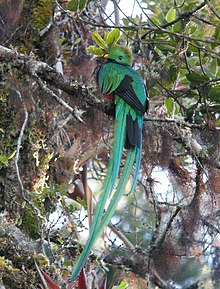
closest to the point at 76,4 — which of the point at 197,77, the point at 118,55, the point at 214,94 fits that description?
the point at 118,55

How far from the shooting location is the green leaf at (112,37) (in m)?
2.74

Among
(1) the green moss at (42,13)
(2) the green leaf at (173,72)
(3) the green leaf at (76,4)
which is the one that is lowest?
(3) the green leaf at (76,4)

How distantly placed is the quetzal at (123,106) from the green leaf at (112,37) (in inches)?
1.2

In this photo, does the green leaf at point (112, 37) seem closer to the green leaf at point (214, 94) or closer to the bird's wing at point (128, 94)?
the bird's wing at point (128, 94)

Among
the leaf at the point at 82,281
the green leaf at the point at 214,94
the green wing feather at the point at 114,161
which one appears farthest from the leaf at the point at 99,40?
the leaf at the point at 82,281

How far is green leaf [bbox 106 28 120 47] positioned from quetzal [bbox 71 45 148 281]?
0.03 metres

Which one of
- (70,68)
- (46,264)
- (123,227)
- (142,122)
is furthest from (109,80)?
(123,227)

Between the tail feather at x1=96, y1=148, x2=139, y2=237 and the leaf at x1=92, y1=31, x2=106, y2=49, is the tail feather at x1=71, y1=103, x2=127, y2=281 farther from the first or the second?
the leaf at x1=92, y1=31, x2=106, y2=49

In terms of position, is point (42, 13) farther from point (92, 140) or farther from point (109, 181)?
point (109, 181)

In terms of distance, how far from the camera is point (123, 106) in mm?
2646

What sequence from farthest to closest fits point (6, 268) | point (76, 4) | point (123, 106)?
1. point (76, 4)
2. point (123, 106)
3. point (6, 268)

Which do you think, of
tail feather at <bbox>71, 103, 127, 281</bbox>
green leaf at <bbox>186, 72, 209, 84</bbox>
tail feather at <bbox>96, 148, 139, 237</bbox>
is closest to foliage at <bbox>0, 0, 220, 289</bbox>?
green leaf at <bbox>186, 72, 209, 84</bbox>

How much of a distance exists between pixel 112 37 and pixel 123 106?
0.37 metres

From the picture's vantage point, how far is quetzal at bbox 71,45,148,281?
7.48 feet
